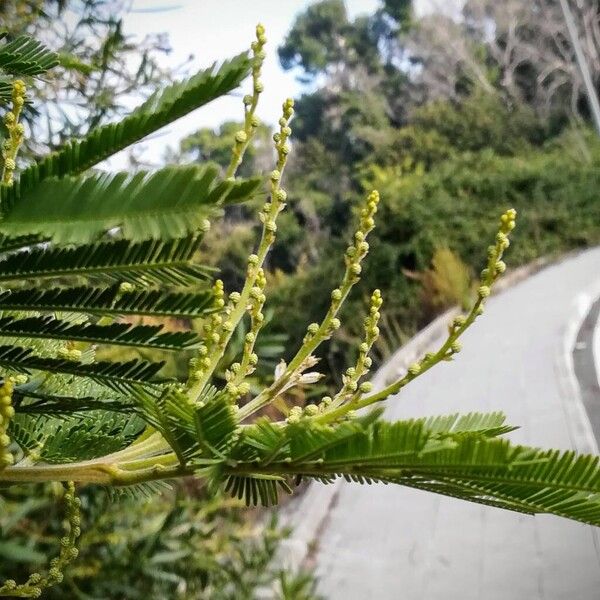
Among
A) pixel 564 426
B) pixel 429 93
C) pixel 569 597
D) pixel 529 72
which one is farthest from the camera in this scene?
pixel 429 93

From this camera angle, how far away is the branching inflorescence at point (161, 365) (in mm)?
401

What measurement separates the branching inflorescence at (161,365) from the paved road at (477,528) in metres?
3.54

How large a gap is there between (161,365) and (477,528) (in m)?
4.42

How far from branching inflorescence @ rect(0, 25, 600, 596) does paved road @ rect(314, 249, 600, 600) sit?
3541mm

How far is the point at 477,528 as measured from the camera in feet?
14.9

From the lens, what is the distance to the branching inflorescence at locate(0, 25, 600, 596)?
40cm

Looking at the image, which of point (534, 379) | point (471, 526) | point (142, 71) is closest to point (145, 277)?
point (142, 71)

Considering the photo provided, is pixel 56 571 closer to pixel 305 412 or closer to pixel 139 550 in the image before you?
pixel 305 412

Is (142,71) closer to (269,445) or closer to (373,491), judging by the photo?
(269,445)

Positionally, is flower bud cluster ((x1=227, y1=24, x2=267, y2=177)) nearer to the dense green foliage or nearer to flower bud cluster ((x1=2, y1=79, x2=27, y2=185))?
flower bud cluster ((x1=2, y1=79, x2=27, y2=185))

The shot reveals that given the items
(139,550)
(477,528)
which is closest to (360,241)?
(139,550)

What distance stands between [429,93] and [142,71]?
28.7 meters

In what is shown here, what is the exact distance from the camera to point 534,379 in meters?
6.73

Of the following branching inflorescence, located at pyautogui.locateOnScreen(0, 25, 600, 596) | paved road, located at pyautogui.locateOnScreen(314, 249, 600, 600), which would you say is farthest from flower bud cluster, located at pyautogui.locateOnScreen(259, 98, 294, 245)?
paved road, located at pyautogui.locateOnScreen(314, 249, 600, 600)
